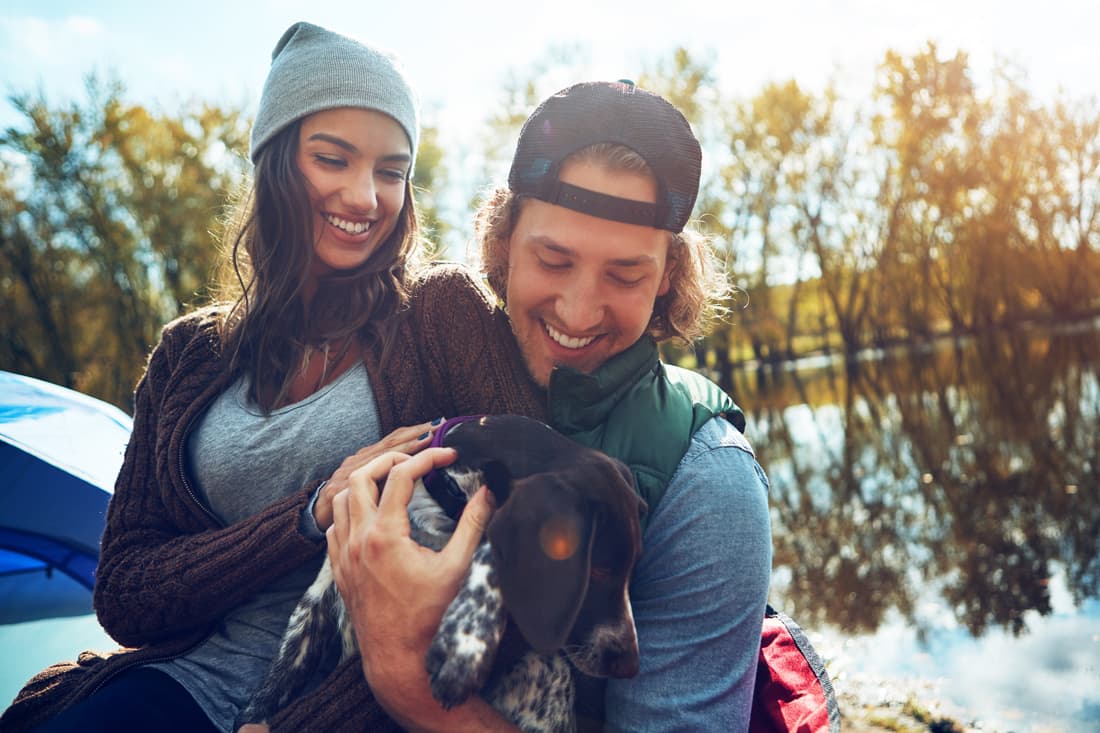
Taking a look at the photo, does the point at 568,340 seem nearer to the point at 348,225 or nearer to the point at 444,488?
the point at 444,488

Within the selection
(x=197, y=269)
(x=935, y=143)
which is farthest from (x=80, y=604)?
(x=935, y=143)

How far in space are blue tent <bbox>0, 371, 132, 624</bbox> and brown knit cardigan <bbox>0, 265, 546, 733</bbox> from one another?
1402mm

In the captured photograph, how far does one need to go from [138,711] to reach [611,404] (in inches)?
60.4

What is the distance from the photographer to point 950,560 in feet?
21.9

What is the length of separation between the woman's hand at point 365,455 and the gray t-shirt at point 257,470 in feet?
0.51

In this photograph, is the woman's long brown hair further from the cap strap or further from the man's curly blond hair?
the cap strap

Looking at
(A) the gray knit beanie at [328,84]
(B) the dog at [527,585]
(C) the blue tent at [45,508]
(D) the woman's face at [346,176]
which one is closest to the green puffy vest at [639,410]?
(B) the dog at [527,585]

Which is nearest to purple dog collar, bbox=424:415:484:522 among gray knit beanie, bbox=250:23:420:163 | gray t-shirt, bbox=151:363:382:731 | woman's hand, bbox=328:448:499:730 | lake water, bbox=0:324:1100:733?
woman's hand, bbox=328:448:499:730

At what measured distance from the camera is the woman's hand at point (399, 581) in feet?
6.09

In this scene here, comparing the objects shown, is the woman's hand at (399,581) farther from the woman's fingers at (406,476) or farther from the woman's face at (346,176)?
the woman's face at (346,176)

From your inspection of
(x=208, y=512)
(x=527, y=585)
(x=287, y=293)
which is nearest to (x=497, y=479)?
(x=527, y=585)

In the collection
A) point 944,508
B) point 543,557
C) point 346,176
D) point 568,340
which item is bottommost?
point 944,508

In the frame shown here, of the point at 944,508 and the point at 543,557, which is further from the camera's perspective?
the point at 944,508

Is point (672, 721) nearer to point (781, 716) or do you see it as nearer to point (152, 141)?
point (781, 716)
